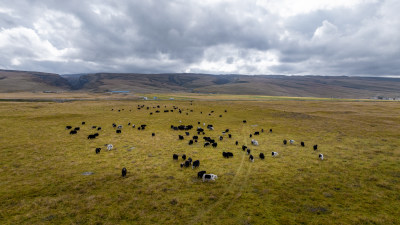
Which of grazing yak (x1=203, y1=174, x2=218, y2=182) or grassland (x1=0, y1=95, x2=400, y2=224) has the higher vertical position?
grazing yak (x1=203, y1=174, x2=218, y2=182)

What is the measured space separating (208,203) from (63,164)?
57.6ft

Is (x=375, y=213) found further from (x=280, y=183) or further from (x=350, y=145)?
(x=350, y=145)

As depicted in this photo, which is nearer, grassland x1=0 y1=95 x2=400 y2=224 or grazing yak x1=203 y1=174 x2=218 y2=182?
grassland x1=0 y1=95 x2=400 y2=224

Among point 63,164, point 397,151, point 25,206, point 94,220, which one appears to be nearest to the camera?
point 94,220

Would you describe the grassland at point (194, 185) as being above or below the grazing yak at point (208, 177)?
below

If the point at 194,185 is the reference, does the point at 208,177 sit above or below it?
above

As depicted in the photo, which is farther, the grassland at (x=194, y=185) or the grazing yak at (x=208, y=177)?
the grazing yak at (x=208, y=177)

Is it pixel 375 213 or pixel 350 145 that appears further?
pixel 350 145

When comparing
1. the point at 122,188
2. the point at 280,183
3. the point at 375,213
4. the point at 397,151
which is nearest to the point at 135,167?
the point at 122,188

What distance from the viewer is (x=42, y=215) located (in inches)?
483

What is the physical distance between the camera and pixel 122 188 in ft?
52.2

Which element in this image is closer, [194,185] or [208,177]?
[194,185]

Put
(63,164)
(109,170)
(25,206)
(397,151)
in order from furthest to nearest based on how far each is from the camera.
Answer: (397,151), (63,164), (109,170), (25,206)

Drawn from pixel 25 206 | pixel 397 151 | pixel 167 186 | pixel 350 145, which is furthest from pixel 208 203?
pixel 397 151
